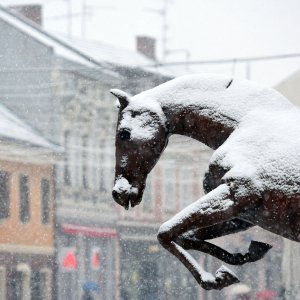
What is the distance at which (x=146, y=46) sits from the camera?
1547 inches

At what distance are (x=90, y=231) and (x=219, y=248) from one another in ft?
92.9

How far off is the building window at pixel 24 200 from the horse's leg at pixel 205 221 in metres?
25.4

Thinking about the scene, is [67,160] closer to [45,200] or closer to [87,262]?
[45,200]

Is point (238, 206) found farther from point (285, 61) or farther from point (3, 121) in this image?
point (285, 61)

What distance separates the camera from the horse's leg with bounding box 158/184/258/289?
16.5 ft

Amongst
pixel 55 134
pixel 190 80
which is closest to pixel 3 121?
pixel 55 134

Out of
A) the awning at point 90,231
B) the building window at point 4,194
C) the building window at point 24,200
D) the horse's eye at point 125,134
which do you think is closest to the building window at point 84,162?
the awning at point 90,231

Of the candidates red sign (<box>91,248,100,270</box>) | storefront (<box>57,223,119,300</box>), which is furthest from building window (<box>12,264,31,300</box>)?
red sign (<box>91,248,100,270</box>)

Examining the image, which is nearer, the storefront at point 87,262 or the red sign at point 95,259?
the storefront at point 87,262

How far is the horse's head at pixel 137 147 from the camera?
5305mm

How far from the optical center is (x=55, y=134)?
33250mm

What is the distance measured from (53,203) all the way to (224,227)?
2683 centimetres

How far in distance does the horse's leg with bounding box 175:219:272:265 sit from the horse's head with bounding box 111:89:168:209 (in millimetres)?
298

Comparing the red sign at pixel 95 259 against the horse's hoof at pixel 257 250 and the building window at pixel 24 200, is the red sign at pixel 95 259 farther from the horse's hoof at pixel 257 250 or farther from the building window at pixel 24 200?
the horse's hoof at pixel 257 250
